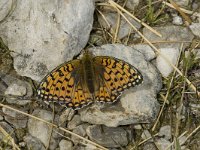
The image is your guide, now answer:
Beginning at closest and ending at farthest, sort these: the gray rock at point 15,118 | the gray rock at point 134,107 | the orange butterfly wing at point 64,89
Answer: the orange butterfly wing at point 64,89
the gray rock at point 134,107
the gray rock at point 15,118

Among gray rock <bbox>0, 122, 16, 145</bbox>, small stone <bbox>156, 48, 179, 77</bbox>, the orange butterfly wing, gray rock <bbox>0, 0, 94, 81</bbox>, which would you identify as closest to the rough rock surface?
small stone <bbox>156, 48, 179, 77</bbox>

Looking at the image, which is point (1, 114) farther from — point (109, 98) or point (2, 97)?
point (109, 98)

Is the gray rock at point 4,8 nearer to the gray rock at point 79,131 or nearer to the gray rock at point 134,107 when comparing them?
the gray rock at point 134,107

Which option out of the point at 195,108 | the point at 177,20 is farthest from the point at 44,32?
the point at 195,108

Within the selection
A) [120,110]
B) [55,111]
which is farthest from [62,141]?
[120,110]

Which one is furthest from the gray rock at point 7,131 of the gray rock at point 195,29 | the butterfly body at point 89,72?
the gray rock at point 195,29
